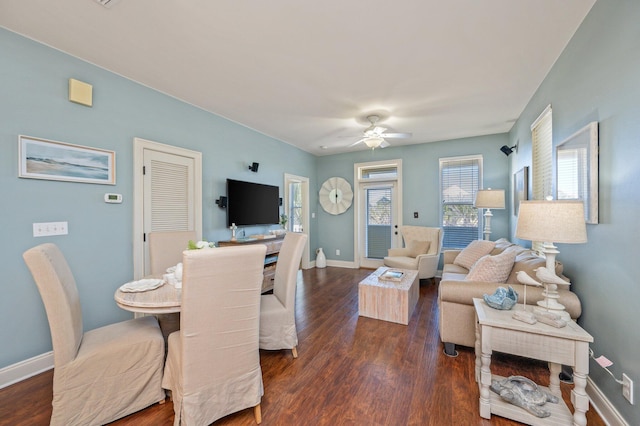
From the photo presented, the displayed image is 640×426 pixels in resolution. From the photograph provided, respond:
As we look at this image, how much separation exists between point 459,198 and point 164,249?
198 inches

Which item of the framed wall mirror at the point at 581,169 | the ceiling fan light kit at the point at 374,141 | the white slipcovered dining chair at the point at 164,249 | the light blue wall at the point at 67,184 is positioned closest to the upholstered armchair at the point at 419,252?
the ceiling fan light kit at the point at 374,141

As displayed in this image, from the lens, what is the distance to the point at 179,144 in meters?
3.27

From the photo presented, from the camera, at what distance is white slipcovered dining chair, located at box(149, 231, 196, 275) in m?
2.53

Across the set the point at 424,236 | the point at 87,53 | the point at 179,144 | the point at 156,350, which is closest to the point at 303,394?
the point at 156,350

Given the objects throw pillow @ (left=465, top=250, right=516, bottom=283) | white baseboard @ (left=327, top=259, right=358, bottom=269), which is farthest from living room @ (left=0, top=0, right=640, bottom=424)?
white baseboard @ (left=327, top=259, right=358, bottom=269)

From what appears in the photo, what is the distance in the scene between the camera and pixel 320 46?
2.21 m

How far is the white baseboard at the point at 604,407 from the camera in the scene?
4.76ft

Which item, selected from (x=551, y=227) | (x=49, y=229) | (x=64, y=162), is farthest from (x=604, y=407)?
(x=64, y=162)

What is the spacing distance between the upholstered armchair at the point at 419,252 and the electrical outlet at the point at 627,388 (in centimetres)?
277

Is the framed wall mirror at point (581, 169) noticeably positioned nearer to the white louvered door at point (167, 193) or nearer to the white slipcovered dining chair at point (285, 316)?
the white slipcovered dining chair at point (285, 316)

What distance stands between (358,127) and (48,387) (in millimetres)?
4513

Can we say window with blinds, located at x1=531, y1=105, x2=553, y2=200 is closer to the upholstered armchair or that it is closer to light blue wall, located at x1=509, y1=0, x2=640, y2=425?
light blue wall, located at x1=509, y1=0, x2=640, y2=425

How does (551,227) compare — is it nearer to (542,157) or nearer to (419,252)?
(542,157)

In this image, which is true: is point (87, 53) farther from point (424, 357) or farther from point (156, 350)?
point (424, 357)
